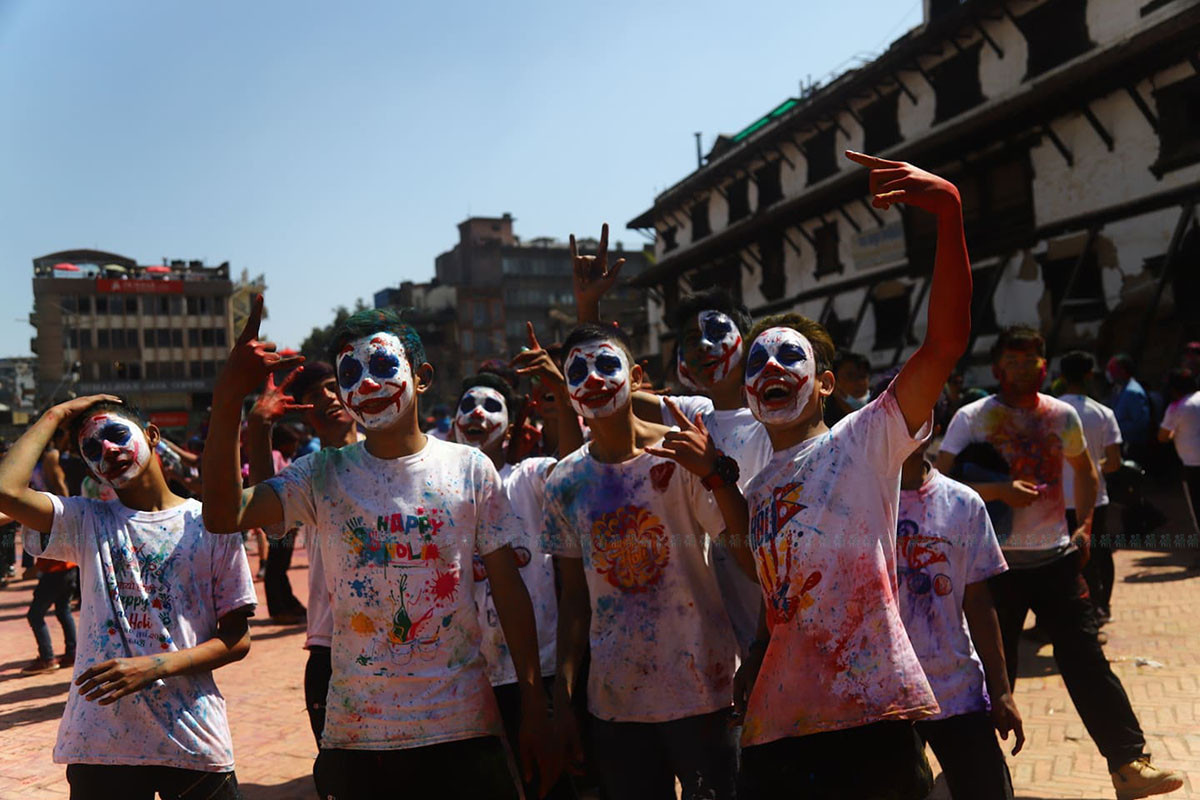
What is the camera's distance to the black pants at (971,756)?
3652mm

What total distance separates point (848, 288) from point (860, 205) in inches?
83.4

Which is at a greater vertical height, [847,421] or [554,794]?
[847,421]

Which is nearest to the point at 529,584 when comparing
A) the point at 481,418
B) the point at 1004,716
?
the point at 481,418

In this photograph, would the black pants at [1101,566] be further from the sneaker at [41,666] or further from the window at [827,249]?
the window at [827,249]

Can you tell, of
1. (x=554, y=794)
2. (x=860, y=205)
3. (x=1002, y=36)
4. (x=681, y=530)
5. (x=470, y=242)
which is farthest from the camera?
(x=470, y=242)

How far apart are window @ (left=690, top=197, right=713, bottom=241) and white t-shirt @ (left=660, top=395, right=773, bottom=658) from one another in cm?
3017

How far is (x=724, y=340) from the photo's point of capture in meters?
4.52

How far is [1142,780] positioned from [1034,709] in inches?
68.3

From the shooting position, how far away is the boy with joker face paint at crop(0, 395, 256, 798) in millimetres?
3299

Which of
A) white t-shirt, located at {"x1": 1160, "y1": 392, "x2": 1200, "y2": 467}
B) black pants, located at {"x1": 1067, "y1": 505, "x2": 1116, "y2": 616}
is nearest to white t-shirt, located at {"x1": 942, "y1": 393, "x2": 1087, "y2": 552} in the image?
black pants, located at {"x1": 1067, "y1": 505, "x2": 1116, "y2": 616}

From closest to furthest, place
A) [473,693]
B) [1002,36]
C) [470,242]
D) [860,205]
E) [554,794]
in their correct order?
1. [473,693]
2. [554,794]
3. [1002,36]
4. [860,205]
5. [470,242]

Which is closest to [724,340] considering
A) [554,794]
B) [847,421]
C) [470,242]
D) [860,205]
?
[847,421]

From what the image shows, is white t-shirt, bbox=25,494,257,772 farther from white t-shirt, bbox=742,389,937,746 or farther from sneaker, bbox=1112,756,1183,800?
sneaker, bbox=1112,756,1183,800

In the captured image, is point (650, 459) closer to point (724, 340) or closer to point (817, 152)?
point (724, 340)
